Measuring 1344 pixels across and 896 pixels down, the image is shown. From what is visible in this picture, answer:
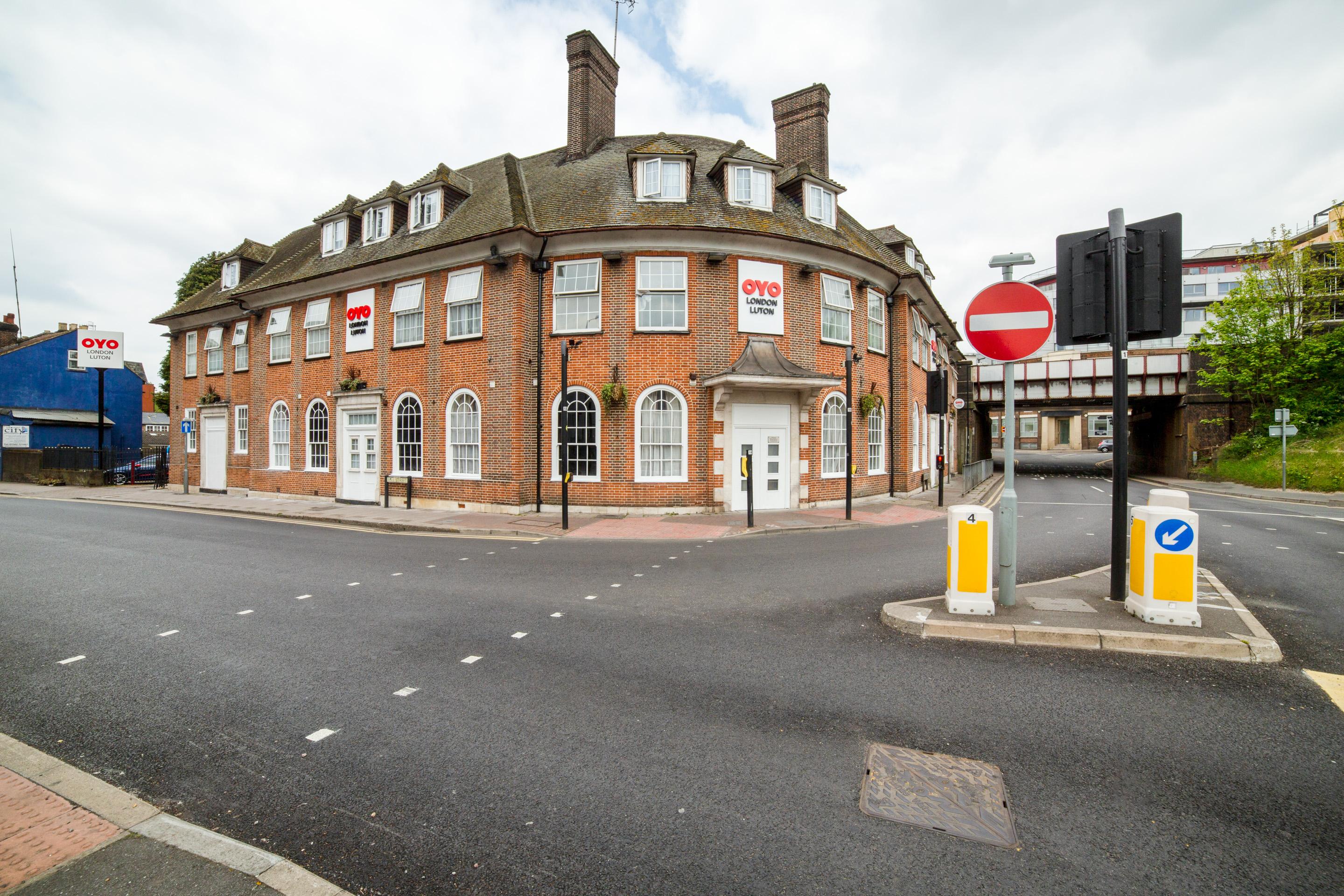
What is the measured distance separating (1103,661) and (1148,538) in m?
1.38

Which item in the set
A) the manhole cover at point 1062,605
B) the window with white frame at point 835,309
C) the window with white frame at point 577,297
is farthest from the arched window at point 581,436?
the manhole cover at point 1062,605

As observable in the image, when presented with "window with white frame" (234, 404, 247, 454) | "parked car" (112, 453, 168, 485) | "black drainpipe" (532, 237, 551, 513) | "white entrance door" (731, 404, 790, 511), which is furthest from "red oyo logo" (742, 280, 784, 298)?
"parked car" (112, 453, 168, 485)

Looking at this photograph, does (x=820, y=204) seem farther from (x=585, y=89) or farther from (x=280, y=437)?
(x=280, y=437)

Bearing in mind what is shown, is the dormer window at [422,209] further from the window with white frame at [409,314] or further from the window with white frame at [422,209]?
the window with white frame at [409,314]

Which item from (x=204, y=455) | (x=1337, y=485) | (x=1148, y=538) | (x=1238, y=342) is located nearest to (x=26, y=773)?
(x=1148, y=538)

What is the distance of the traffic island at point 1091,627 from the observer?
4.77 meters

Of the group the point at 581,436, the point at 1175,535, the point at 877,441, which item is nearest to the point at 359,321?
the point at 581,436

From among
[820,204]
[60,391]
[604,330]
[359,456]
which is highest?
[820,204]

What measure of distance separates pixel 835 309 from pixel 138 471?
34.4 meters

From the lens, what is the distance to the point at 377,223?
65.1ft

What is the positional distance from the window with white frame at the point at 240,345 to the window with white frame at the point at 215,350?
1.04m

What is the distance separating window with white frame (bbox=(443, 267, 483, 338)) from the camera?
53.5ft

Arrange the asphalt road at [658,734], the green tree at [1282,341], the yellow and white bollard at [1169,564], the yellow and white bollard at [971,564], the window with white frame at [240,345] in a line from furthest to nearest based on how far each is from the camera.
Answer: the green tree at [1282,341], the window with white frame at [240,345], the yellow and white bollard at [971,564], the yellow and white bollard at [1169,564], the asphalt road at [658,734]

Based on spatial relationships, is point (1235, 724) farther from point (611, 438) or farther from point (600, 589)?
point (611, 438)
